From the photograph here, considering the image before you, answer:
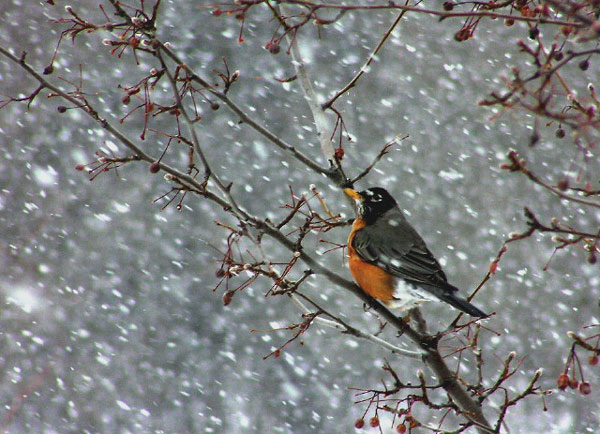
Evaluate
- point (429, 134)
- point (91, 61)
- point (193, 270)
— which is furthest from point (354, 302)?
point (91, 61)

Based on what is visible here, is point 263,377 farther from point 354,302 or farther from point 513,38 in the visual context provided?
point 513,38

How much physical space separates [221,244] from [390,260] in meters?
7.11

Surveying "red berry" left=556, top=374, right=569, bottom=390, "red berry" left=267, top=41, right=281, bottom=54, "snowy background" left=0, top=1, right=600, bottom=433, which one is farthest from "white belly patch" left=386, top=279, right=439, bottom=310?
"snowy background" left=0, top=1, right=600, bottom=433

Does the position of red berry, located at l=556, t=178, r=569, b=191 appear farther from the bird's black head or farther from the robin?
the bird's black head

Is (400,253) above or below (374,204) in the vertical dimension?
below

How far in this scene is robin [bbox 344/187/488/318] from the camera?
320cm

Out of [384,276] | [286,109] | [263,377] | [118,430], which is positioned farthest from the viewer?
[286,109]

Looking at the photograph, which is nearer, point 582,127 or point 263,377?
point 582,127

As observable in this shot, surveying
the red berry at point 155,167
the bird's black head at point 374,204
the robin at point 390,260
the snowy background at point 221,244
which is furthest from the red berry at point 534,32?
the snowy background at point 221,244

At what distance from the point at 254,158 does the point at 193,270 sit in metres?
2.40

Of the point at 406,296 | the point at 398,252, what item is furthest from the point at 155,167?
the point at 398,252

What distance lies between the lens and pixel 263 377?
10.5 meters

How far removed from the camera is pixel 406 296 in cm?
319

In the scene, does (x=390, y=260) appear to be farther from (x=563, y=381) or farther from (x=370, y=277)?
(x=563, y=381)
